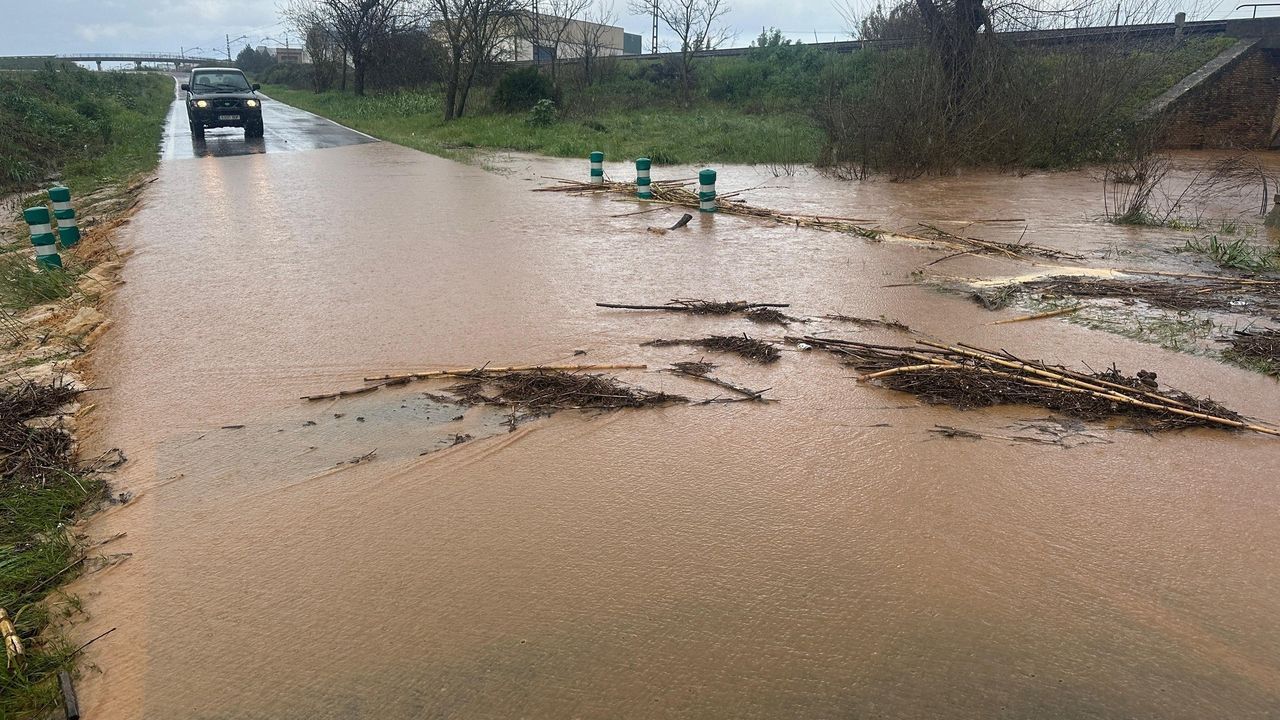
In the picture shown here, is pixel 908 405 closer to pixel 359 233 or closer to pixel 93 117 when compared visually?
pixel 359 233

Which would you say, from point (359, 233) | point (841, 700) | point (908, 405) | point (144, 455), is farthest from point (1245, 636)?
point (359, 233)

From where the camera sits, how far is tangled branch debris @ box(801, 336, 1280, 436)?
4711 mm

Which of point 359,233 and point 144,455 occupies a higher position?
point 359,233

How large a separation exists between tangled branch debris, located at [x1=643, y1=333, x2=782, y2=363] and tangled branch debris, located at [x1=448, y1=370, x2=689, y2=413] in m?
0.88

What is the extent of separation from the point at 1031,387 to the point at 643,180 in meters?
9.07

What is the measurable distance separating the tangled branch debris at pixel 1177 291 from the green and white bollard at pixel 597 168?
27.1ft

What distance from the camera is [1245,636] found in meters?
2.96

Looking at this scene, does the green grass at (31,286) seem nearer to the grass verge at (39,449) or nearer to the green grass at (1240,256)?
the grass verge at (39,449)

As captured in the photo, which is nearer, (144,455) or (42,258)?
(144,455)

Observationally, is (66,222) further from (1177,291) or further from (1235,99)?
(1235,99)

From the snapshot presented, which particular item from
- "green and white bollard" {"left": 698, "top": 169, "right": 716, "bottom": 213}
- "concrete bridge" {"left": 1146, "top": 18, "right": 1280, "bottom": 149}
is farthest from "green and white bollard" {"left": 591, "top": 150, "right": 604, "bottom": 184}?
"concrete bridge" {"left": 1146, "top": 18, "right": 1280, "bottom": 149}

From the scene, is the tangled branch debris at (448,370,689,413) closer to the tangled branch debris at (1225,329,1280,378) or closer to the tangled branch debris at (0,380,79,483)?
the tangled branch debris at (0,380,79,483)

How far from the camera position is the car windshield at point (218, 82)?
22672 millimetres

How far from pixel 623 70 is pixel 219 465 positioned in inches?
1524
